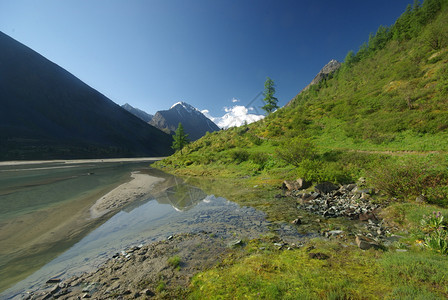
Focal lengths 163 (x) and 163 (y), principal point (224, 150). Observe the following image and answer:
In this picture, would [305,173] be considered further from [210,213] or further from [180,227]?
[180,227]

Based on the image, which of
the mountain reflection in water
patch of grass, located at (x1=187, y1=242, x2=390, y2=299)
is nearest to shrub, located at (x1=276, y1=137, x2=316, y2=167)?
the mountain reflection in water

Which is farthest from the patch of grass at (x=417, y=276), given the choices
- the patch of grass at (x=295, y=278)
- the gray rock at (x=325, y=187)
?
the gray rock at (x=325, y=187)

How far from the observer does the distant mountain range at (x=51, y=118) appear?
97375mm

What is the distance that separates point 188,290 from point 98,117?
217642 mm

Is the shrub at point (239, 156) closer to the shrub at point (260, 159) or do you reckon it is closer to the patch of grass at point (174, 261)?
the shrub at point (260, 159)

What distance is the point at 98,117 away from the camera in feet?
568

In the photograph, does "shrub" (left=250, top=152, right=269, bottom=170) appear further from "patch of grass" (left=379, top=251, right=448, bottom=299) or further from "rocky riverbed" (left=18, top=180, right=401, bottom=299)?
"patch of grass" (left=379, top=251, right=448, bottom=299)

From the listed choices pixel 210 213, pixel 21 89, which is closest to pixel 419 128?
pixel 210 213

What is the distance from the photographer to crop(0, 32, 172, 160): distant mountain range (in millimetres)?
97375

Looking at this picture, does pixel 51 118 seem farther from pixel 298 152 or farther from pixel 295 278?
pixel 295 278

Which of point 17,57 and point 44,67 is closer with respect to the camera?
point 17,57

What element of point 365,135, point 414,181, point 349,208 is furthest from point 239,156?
point 414,181

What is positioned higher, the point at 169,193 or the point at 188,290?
the point at 188,290

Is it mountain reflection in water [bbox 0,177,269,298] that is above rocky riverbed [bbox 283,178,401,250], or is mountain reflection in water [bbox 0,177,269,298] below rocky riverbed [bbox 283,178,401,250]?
below
